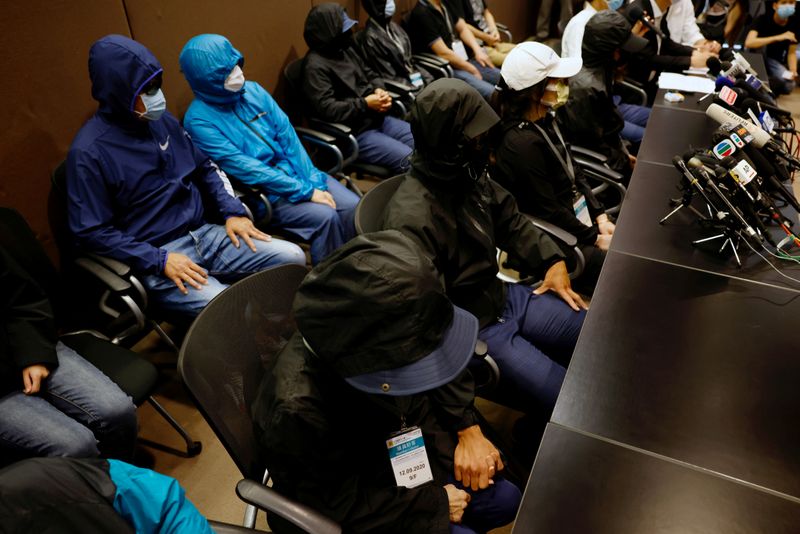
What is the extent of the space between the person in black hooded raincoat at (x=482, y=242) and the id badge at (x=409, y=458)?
0.54 meters

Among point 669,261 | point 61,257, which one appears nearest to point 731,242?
point 669,261

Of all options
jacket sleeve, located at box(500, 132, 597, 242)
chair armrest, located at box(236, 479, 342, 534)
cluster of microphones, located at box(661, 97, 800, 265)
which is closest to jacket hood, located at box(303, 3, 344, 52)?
jacket sleeve, located at box(500, 132, 597, 242)

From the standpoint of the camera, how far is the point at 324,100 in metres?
3.15

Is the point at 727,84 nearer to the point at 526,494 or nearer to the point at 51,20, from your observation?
the point at 526,494

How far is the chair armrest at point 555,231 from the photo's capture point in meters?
2.18

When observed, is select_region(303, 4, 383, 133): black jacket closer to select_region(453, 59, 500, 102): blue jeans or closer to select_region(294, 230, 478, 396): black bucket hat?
select_region(453, 59, 500, 102): blue jeans

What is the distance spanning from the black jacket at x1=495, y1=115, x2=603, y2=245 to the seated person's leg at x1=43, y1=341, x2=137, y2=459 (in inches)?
65.9

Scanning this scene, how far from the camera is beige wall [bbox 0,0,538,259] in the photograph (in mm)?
2031

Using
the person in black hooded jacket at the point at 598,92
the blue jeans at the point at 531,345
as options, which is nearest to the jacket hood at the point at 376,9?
the person in black hooded jacket at the point at 598,92

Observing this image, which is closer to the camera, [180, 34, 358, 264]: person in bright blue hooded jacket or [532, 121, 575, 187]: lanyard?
[532, 121, 575, 187]: lanyard

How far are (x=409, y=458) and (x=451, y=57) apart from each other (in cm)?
383

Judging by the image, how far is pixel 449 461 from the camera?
4.93ft

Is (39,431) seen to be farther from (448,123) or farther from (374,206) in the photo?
(448,123)

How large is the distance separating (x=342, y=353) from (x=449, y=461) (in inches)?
24.7
